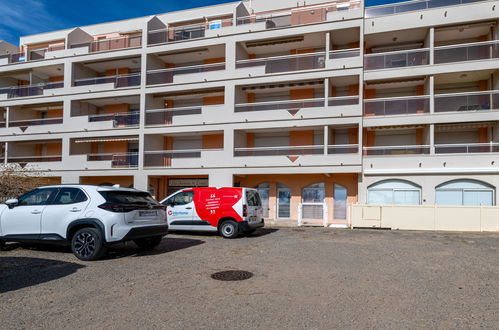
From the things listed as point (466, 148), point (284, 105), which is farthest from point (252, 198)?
point (466, 148)

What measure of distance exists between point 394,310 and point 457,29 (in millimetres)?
21613

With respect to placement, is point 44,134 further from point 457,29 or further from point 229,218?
point 457,29

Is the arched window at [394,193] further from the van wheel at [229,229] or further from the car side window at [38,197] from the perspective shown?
the car side window at [38,197]

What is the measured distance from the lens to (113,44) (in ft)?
91.0

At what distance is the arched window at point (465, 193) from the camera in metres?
20.0

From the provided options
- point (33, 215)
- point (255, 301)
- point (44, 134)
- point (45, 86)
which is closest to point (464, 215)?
point (255, 301)

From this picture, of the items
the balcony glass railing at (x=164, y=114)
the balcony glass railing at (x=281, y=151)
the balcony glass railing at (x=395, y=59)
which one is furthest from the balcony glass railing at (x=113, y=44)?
the balcony glass railing at (x=395, y=59)

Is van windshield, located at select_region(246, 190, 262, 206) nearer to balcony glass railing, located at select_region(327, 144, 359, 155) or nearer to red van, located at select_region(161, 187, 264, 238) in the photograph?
red van, located at select_region(161, 187, 264, 238)

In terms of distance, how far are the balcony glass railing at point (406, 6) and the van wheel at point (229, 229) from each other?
1614 centimetres

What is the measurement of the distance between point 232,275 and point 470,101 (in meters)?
19.0

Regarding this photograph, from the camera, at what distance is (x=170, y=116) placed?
87.5 feet

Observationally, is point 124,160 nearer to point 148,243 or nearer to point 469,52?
point 148,243

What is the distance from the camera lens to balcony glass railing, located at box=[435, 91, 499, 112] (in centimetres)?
2070

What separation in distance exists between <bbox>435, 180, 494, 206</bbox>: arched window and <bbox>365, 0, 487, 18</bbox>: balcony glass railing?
10.1 m
